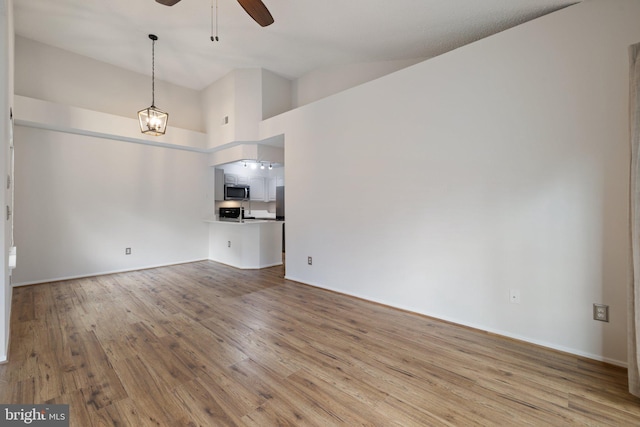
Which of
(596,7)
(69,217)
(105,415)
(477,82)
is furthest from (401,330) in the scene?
(69,217)

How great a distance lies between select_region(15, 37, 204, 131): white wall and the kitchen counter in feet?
7.81

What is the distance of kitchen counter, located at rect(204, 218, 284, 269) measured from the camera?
512cm

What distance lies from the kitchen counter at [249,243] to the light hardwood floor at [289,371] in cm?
196

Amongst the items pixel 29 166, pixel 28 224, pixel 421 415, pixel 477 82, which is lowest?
pixel 421 415

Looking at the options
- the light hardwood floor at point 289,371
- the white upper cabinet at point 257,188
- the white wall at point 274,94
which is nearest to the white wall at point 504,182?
the light hardwood floor at point 289,371

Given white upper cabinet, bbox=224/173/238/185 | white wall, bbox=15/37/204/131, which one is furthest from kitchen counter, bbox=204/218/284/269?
white wall, bbox=15/37/204/131

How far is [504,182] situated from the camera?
2.46 metres

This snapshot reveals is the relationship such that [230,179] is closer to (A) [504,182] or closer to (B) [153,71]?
(B) [153,71]

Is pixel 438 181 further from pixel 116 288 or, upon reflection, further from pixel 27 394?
pixel 116 288

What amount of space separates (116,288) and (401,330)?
13.0 feet

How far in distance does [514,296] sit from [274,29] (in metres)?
4.08

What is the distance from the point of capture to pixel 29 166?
4074mm

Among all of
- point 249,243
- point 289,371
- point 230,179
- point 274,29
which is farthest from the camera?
point 230,179

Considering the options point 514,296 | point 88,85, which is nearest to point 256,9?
point 514,296
